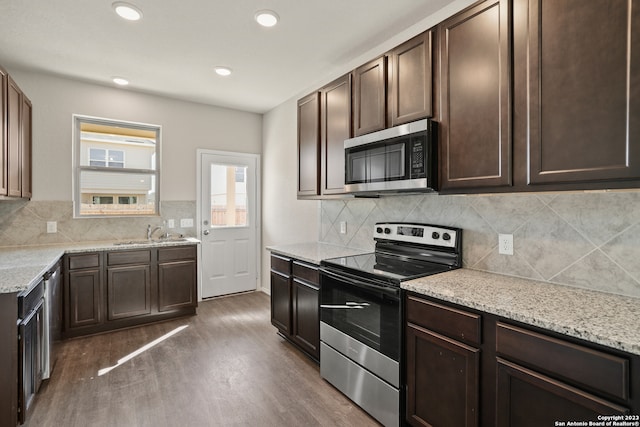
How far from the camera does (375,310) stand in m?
2.01

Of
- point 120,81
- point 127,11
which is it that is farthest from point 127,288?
point 127,11

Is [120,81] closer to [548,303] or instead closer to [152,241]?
[152,241]

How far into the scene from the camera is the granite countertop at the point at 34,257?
1882 mm

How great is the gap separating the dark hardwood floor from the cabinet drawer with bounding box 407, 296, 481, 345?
2.80 feet

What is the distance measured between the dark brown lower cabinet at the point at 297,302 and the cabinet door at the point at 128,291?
5.02ft

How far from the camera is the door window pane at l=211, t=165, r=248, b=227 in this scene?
4617 mm

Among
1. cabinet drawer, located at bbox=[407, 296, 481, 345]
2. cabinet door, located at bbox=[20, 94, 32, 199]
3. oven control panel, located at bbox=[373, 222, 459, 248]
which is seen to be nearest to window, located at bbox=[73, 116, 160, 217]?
cabinet door, located at bbox=[20, 94, 32, 199]

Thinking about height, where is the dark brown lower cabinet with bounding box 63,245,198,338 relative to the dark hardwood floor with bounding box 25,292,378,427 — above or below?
above

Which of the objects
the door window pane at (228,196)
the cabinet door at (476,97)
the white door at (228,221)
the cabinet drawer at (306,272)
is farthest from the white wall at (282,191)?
the cabinet door at (476,97)

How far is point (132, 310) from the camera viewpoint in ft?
11.5

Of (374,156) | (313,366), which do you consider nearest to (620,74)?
(374,156)

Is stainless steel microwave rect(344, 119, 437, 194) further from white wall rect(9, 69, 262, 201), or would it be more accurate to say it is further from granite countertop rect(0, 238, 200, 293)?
white wall rect(9, 69, 262, 201)

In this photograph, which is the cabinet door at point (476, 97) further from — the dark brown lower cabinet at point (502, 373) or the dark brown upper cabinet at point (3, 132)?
the dark brown upper cabinet at point (3, 132)

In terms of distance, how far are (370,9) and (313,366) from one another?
2.87m
